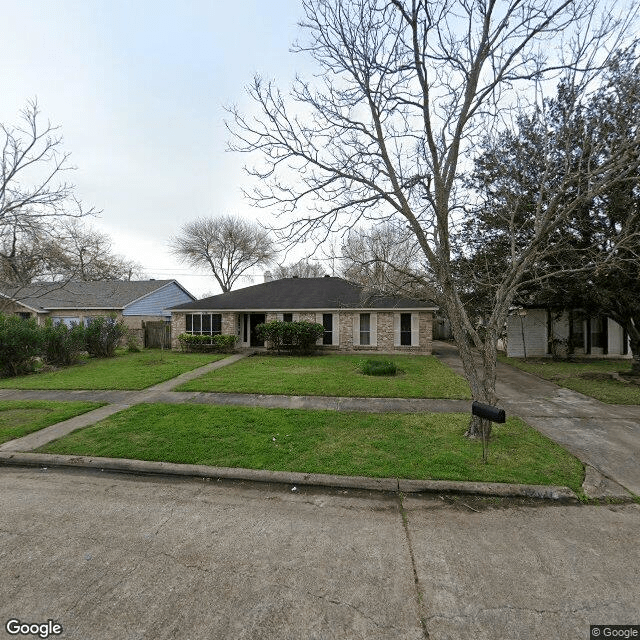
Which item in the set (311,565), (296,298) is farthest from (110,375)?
(311,565)

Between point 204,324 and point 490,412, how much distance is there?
57.3ft

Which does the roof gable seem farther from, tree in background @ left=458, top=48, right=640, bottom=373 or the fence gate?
tree in background @ left=458, top=48, right=640, bottom=373

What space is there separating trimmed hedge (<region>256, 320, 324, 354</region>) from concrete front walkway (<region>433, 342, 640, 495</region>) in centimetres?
901

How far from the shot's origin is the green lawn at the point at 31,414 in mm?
6039

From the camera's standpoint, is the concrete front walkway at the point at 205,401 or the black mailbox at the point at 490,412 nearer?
the black mailbox at the point at 490,412

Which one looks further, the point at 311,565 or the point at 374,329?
the point at 374,329

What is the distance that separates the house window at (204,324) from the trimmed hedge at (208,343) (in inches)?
31.0

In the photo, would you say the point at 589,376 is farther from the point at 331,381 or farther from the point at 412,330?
the point at 331,381

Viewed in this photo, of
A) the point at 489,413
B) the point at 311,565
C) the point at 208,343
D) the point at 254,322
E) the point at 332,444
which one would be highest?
the point at 254,322

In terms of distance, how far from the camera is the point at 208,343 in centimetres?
1842

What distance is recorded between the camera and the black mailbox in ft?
Result: 14.3

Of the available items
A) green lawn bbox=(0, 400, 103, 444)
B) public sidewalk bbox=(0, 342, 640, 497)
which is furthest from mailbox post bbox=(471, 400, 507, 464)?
green lawn bbox=(0, 400, 103, 444)

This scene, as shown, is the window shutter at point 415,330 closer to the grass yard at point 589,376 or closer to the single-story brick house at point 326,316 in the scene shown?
the single-story brick house at point 326,316

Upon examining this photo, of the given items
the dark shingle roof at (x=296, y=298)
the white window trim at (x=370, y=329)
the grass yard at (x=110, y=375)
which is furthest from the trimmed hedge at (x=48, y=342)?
the white window trim at (x=370, y=329)
